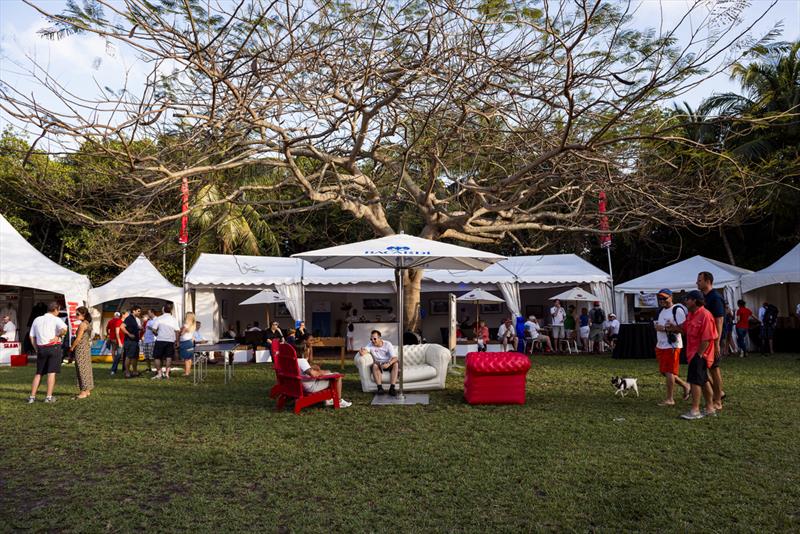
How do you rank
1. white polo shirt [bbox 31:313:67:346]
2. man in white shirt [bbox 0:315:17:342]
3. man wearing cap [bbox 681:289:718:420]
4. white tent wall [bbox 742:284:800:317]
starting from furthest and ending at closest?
white tent wall [bbox 742:284:800:317] → man in white shirt [bbox 0:315:17:342] → white polo shirt [bbox 31:313:67:346] → man wearing cap [bbox 681:289:718:420]

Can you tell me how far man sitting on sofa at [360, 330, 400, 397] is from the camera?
1007 cm

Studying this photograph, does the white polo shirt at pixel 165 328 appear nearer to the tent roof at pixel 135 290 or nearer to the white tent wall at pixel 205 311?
the tent roof at pixel 135 290

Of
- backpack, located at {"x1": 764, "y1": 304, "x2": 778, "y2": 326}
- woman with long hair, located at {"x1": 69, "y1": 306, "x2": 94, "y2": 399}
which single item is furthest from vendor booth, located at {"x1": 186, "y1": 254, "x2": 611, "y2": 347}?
woman with long hair, located at {"x1": 69, "y1": 306, "x2": 94, "y2": 399}

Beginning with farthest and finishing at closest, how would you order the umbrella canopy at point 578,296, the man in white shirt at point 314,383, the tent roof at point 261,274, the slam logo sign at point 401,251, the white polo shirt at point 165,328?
the umbrella canopy at point 578,296 < the tent roof at point 261,274 < the white polo shirt at point 165,328 < the slam logo sign at point 401,251 < the man in white shirt at point 314,383

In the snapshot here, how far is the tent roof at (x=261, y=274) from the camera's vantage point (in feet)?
59.7

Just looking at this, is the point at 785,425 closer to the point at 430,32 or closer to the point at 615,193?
the point at 430,32

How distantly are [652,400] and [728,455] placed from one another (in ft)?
10.9

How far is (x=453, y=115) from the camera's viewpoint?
11578 millimetres

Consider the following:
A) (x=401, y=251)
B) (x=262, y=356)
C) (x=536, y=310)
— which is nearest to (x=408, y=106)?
(x=401, y=251)

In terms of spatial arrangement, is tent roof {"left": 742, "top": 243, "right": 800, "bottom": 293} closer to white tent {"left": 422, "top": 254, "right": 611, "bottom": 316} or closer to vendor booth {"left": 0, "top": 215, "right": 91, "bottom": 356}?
white tent {"left": 422, "top": 254, "right": 611, "bottom": 316}

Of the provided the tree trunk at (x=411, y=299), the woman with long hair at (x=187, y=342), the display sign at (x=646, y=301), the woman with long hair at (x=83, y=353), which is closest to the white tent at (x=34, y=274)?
the woman with long hair at (x=187, y=342)

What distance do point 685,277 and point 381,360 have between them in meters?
12.5

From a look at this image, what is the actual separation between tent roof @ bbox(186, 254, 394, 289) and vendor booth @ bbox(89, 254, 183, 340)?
30.3 inches

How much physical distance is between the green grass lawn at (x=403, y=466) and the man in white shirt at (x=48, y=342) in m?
0.43
